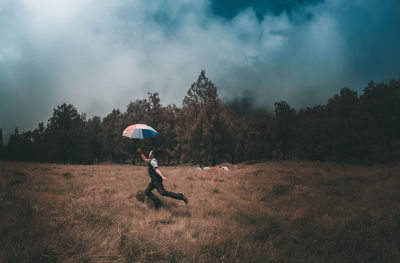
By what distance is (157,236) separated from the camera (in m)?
4.16

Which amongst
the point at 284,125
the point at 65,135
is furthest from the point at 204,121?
the point at 65,135

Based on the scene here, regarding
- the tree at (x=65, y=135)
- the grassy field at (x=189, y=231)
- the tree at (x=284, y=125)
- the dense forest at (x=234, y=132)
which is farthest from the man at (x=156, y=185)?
the tree at (x=284, y=125)

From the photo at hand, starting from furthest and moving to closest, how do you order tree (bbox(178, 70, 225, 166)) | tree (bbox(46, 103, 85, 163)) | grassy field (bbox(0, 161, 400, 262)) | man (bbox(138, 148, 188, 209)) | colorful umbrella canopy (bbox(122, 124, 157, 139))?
tree (bbox(46, 103, 85, 163))
tree (bbox(178, 70, 225, 166))
colorful umbrella canopy (bbox(122, 124, 157, 139))
man (bbox(138, 148, 188, 209))
grassy field (bbox(0, 161, 400, 262))

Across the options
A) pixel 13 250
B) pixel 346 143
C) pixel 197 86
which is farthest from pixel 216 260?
pixel 346 143

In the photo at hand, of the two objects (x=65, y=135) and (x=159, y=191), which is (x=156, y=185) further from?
(x=65, y=135)

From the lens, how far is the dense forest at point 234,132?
1222 inches

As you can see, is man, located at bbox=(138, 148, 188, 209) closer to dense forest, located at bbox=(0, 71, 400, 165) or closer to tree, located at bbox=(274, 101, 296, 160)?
dense forest, located at bbox=(0, 71, 400, 165)

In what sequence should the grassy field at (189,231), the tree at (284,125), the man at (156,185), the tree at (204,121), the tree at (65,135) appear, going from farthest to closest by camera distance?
the tree at (284,125) → the tree at (65,135) → the tree at (204,121) → the man at (156,185) → the grassy field at (189,231)

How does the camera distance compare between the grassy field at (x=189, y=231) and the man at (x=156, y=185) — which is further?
the man at (x=156, y=185)

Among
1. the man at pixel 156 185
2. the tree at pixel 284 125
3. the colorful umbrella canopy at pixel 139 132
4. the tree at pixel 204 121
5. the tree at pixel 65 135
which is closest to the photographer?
the man at pixel 156 185

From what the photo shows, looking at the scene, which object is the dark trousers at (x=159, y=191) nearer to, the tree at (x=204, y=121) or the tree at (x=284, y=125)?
the tree at (x=204, y=121)

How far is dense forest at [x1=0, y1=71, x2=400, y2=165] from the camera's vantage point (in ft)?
102

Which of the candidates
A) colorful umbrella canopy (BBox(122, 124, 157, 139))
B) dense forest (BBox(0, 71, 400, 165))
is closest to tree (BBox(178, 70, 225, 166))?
dense forest (BBox(0, 71, 400, 165))

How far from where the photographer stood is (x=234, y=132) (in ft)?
114
